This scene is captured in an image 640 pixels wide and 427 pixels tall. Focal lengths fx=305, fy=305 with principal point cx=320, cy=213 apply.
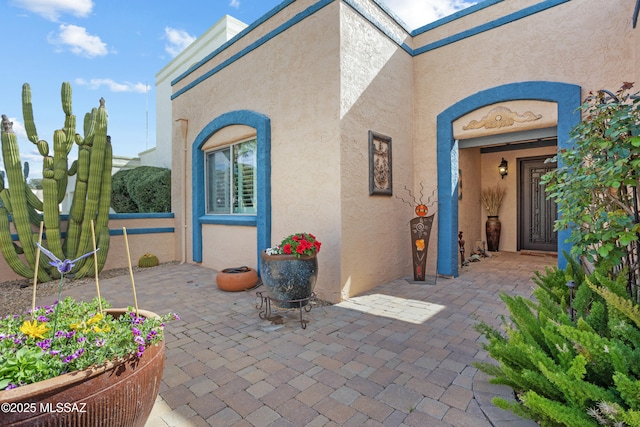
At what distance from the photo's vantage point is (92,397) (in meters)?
1.30

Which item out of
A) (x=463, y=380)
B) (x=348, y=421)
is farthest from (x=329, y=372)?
(x=463, y=380)

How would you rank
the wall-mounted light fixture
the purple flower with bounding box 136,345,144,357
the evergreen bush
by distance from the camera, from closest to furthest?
the evergreen bush < the purple flower with bounding box 136,345,144,357 < the wall-mounted light fixture

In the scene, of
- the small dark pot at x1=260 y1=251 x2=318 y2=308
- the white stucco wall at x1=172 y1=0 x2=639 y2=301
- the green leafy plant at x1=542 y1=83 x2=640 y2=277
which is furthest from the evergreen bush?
the white stucco wall at x1=172 y1=0 x2=639 y2=301

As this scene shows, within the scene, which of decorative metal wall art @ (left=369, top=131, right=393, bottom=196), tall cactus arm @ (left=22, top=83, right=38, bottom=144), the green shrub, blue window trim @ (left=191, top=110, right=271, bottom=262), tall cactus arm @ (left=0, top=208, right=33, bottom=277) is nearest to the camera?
decorative metal wall art @ (left=369, top=131, right=393, bottom=196)

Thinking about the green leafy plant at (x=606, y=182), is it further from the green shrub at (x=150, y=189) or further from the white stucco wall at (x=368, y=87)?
the green shrub at (x=150, y=189)

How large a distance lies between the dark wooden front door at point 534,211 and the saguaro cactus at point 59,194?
31.0 feet

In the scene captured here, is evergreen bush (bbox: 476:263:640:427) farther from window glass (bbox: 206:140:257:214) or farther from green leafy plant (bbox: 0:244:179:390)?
window glass (bbox: 206:140:257:214)

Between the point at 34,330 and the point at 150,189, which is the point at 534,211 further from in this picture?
the point at 150,189

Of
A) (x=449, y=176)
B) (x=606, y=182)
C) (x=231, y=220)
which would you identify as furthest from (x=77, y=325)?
(x=449, y=176)

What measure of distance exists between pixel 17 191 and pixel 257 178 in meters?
4.12

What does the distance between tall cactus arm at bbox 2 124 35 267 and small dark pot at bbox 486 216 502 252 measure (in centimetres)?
967

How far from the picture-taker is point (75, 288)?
512 cm

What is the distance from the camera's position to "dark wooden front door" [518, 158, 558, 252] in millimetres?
7426

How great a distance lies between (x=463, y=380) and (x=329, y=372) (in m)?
1.00
